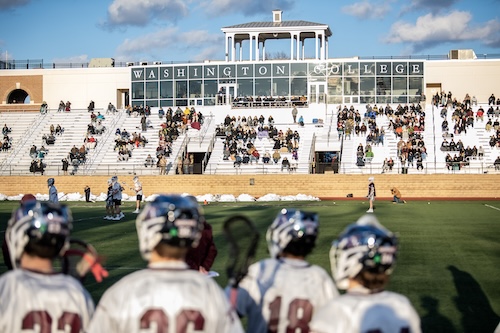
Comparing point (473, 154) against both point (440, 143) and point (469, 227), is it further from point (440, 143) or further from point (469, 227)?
point (469, 227)

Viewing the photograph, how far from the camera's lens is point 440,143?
49406 mm

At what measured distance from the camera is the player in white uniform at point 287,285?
572 centimetres

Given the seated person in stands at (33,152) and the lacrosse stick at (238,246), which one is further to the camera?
the seated person in stands at (33,152)

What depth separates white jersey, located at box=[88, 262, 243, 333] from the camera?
171 inches

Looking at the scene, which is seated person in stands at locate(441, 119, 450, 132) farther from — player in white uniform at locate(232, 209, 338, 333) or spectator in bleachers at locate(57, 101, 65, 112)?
player in white uniform at locate(232, 209, 338, 333)

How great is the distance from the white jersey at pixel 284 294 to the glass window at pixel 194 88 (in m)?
56.4

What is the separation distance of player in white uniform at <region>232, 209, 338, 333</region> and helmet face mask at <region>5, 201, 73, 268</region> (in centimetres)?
152

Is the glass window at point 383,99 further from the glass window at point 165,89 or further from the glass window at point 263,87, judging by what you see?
the glass window at point 165,89

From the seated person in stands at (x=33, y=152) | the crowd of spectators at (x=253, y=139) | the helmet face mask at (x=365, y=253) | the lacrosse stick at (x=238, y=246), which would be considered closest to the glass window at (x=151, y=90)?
the crowd of spectators at (x=253, y=139)

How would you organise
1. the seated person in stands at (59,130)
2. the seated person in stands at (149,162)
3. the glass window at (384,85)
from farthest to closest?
1. the glass window at (384,85)
2. the seated person in stands at (59,130)
3. the seated person in stands at (149,162)

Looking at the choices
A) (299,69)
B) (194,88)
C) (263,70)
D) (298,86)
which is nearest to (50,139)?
(194,88)

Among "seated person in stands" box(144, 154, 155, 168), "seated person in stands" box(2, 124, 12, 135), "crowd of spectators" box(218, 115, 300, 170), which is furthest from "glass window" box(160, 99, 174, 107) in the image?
"seated person in stands" box(144, 154, 155, 168)

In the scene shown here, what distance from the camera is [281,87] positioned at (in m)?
61.3

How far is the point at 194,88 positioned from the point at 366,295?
190 ft
